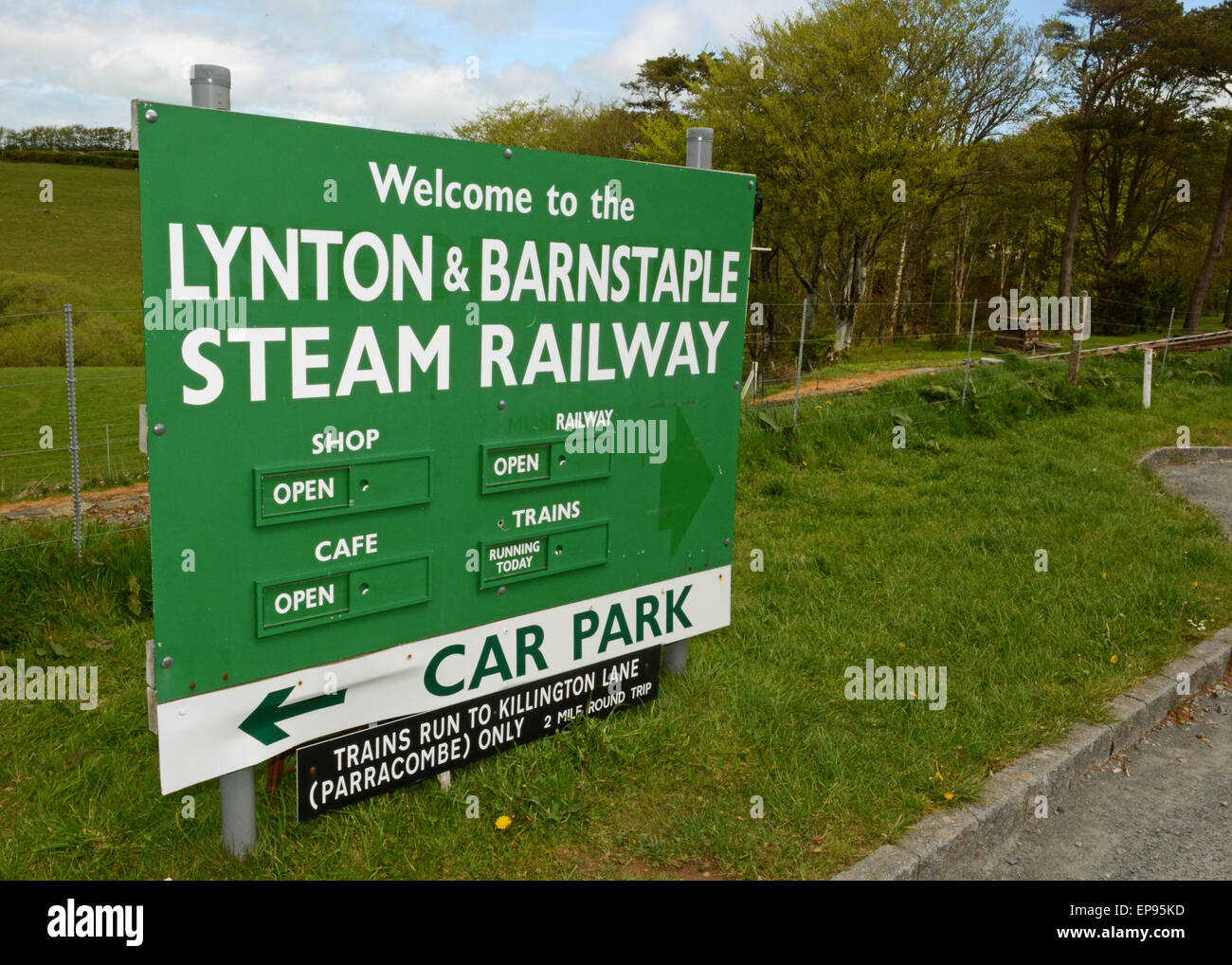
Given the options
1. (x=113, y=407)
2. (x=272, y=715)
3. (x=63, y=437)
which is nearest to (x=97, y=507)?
(x=272, y=715)

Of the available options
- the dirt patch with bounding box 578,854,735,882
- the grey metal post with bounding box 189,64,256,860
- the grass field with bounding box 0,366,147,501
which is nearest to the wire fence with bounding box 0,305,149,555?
the grass field with bounding box 0,366,147,501

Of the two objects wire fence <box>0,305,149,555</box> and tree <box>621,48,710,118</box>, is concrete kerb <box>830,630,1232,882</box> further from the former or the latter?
tree <box>621,48,710,118</box>

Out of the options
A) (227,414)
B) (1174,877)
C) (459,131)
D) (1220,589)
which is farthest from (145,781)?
(459,131)

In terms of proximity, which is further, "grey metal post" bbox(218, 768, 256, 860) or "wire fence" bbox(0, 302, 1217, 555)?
"wire fence" bbox(0, 302, 1217, 555)

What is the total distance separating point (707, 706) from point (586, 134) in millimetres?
58842

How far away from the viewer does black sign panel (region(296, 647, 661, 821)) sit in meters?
3.54

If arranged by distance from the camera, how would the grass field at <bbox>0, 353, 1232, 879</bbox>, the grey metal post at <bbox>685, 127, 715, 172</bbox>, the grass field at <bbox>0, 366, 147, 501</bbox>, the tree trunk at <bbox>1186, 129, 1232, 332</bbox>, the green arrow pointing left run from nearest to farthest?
the green arrow pointing left
the grass field at <bbox>0, 353, 1232, 879</bbox>
the grey metal post at <bbox>685, 127, 715, 172</bbox>
the grass field at <bbox>0, 366, 147, 501</bbox>
the tree trunk at <bbox>1186, 129, 1232, 332</bbox>

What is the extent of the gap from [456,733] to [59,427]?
89.9 ft

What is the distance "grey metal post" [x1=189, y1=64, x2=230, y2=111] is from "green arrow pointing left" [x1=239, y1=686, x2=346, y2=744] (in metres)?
1.85

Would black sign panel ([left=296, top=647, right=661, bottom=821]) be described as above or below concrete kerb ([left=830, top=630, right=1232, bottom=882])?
above

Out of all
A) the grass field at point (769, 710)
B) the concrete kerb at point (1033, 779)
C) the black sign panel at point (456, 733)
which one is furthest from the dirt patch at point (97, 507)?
the concrete kerb at point (1033, 779)

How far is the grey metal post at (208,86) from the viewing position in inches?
119

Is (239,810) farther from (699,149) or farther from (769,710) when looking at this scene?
(699,149)

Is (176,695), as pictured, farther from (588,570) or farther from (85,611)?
(85,611)
